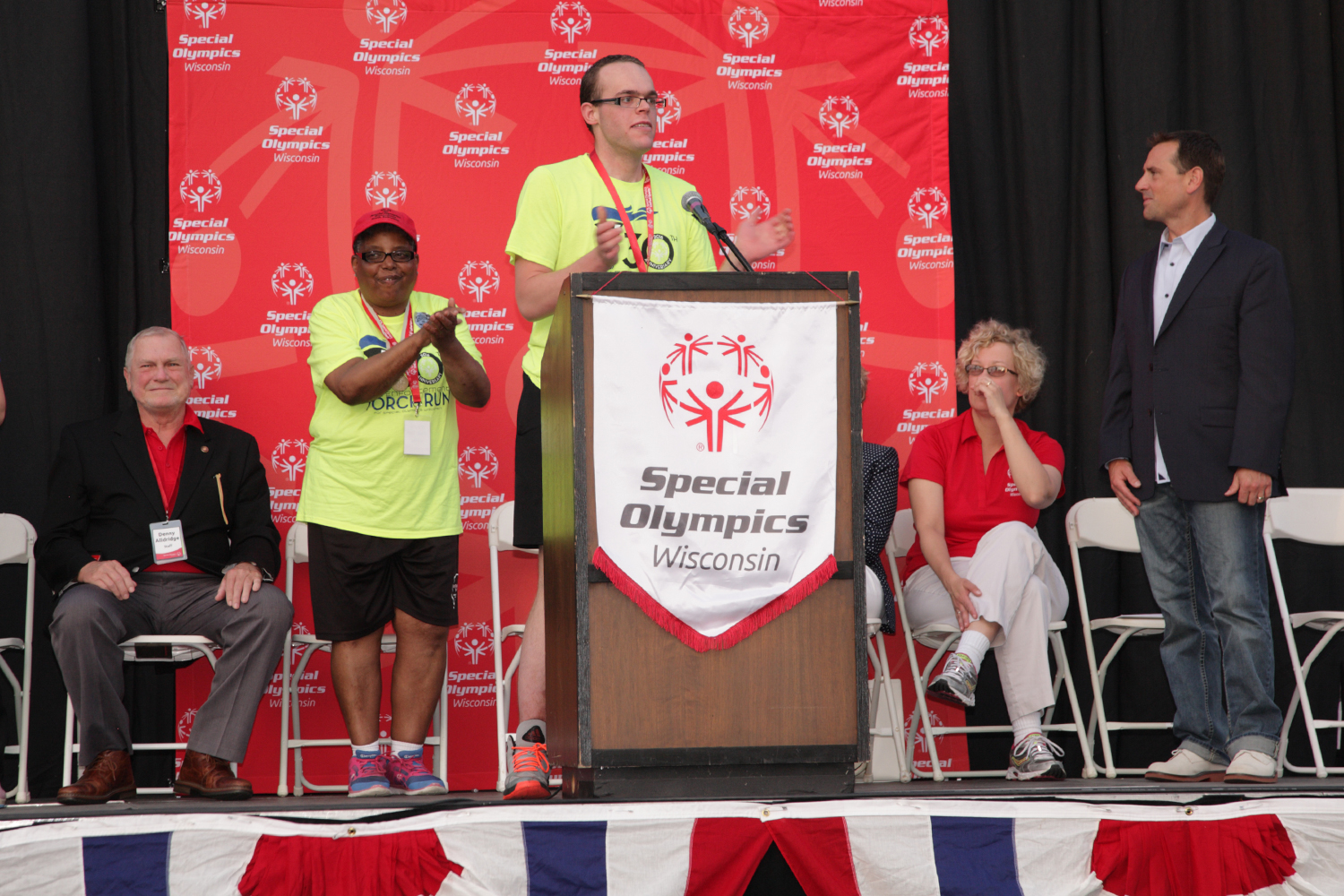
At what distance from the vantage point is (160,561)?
3846mm

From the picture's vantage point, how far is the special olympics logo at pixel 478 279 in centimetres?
475

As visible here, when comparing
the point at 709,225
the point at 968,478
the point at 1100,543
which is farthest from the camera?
the point at 1100,543

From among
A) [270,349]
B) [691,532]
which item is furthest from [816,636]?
[270,349]

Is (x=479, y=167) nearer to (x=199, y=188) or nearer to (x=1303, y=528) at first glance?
(x=199, y=188)

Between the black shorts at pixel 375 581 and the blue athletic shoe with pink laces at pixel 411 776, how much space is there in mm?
388

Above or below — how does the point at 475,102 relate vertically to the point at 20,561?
above

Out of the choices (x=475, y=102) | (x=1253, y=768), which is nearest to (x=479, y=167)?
(x=475, y=102)

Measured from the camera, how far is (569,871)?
237cm

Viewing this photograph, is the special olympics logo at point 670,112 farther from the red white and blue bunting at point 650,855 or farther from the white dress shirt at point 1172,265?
the red white and blue bunting at point 650,855

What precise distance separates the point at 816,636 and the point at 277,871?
1.12 m

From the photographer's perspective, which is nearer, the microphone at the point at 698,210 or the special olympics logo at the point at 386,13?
the microphone at the point at 698,210

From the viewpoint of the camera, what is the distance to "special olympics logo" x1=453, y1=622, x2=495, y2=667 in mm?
4688

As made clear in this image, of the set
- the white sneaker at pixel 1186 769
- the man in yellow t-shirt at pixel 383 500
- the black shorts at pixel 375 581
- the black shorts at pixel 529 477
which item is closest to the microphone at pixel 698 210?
the black shorts at pixel 529 477

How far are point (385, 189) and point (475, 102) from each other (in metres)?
0.48
